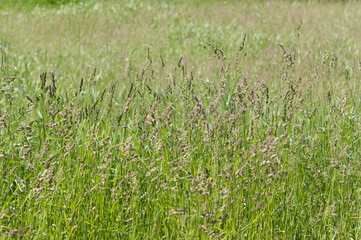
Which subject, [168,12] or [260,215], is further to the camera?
[168,12]

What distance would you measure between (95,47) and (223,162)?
19.9 feet

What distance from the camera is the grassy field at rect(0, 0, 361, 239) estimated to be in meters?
2.20

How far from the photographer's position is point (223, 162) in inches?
104

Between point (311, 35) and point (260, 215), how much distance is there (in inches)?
256

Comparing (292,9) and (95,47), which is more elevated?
(292,9)

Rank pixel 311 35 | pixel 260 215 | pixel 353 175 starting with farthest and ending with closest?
pixel 311 35
pixel 353 175
pixel 260 215

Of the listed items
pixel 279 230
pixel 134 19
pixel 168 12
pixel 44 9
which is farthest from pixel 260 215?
pixel 44 9

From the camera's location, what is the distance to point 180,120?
3.33 meters

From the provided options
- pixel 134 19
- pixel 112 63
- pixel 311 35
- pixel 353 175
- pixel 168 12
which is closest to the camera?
pixel 353 175

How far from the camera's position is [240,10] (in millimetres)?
11453

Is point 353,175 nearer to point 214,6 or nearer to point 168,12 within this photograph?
point 168,12

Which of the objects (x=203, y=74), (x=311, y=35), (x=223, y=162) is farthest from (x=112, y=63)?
(x=223, y=162)

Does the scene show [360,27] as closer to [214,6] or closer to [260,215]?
[214,6]

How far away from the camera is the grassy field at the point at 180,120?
2.20m
